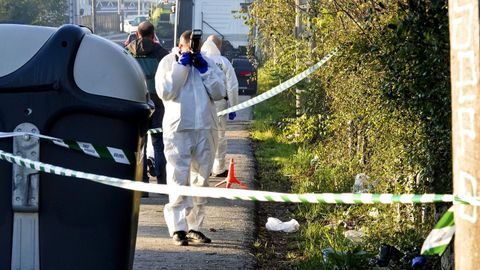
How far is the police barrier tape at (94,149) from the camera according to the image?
575 cm

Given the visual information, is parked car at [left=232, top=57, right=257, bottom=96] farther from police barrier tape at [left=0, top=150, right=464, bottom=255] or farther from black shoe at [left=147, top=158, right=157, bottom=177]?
police barrier tape at [left=0, top=150, right=464, bottom=255]

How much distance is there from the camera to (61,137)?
19.0 feet

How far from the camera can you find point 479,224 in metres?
3.97

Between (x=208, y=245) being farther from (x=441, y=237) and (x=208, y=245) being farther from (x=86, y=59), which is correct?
(x=441, y=237)

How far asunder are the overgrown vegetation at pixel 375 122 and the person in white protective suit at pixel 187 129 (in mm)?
948

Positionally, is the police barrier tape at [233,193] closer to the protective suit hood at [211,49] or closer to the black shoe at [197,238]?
the black shoe at [197,238]

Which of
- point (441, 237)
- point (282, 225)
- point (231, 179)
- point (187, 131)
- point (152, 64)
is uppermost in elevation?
point (152, 64)

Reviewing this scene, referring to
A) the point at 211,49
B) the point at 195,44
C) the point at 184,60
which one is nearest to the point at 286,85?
the point at 211,49

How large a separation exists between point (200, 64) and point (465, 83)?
16.2 feet

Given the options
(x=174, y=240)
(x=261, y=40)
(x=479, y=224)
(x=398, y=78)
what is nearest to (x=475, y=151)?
(x=479, y=224)

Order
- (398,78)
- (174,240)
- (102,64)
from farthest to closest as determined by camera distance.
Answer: (174,240)
(398,78)
(102,64)

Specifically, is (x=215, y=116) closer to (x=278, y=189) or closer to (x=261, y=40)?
(x=278, y=189)

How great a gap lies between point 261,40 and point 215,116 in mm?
10749

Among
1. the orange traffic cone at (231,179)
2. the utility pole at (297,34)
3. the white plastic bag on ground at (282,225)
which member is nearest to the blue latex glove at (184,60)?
the white plastic bag on ground at (282,225)
